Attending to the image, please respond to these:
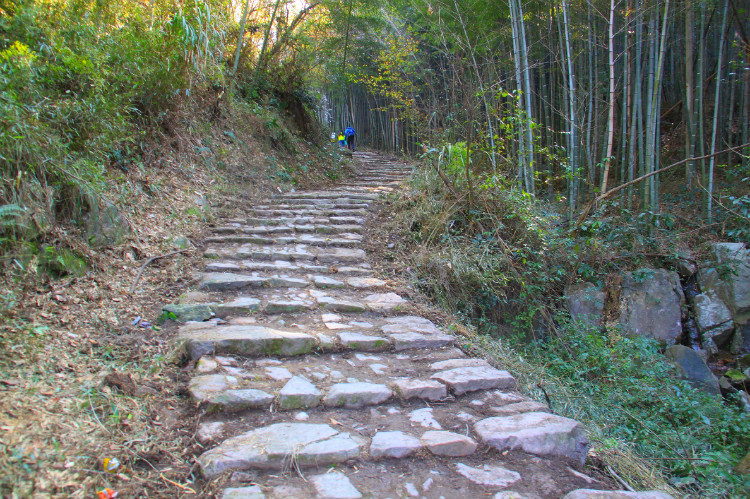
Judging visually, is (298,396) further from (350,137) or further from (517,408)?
(350,137)

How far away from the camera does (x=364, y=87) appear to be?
48.1ft

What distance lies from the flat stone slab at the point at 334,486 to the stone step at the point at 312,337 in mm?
843

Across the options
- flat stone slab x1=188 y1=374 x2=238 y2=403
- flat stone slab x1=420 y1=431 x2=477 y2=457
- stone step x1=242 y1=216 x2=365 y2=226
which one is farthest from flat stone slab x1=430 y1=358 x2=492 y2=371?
stone step x1=242 y1=216 x2=365 y2=226

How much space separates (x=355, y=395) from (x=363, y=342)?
0.54 meters

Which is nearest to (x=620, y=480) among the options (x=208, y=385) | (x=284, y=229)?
(x=208, y=385)

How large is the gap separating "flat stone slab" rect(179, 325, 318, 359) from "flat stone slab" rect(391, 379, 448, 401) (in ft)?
1.83

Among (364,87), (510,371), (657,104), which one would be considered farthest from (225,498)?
(364,87)

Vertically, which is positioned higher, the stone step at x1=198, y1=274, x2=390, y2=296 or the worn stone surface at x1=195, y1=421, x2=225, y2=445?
the stone step at x1=198, y1=274, x2=390, y2=296

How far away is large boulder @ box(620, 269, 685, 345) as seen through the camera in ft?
14.8

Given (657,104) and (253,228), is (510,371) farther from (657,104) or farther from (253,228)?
(657,104)

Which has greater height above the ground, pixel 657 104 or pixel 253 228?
pixel 657 104

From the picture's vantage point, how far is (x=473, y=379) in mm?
2203

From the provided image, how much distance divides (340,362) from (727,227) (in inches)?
204

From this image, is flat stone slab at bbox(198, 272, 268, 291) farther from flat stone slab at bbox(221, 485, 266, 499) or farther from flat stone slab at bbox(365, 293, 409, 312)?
flat stone slab at bbox(221, 485, 266, 499)
